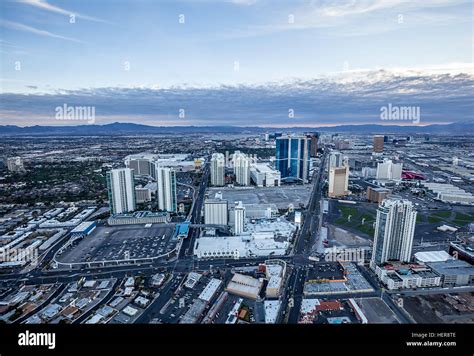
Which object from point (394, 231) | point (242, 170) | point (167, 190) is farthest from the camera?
point (242, 170)

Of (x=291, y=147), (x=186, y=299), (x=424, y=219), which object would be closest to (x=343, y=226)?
(x=424, y=219)

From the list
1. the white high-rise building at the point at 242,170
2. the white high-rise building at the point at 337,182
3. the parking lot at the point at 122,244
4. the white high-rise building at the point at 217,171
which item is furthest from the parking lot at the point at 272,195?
the parking lot at the point at 122,244

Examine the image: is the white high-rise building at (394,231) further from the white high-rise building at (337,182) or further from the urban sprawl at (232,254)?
the white high-rise building at (337,182)

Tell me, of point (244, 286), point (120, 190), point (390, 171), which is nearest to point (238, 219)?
point (244, 286)

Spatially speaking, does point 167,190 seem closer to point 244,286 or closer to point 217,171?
point 217,171

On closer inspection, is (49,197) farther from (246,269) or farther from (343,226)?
(343,226)

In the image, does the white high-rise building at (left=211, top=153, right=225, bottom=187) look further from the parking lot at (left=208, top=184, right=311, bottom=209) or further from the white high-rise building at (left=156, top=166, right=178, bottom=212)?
the white high-rise building at (left=156, top=166, right=178, bottom=212)

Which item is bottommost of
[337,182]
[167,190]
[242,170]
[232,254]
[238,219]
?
[232,254]
